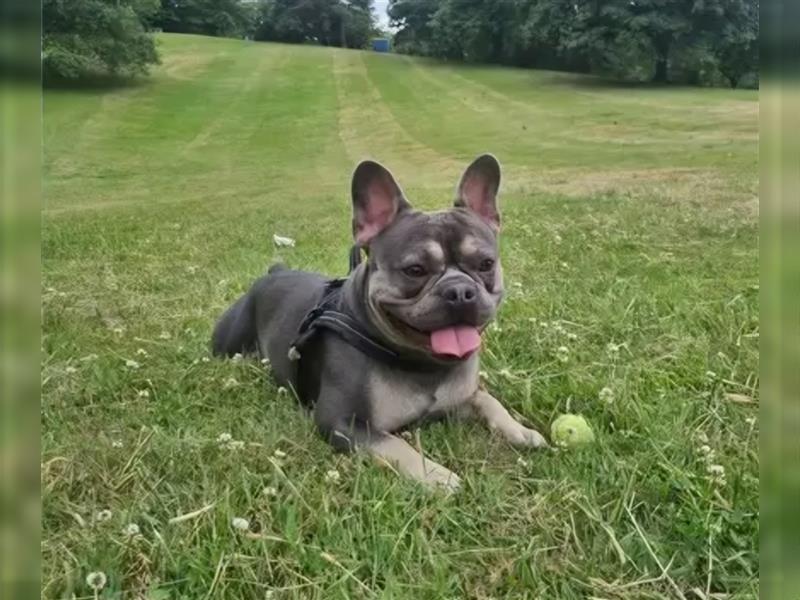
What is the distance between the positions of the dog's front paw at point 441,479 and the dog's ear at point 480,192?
780 millimetres

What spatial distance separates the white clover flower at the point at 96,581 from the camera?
1.44m

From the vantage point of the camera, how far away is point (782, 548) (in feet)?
1.63

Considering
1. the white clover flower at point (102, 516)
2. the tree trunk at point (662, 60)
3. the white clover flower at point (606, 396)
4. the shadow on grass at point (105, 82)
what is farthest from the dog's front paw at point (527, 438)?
the tree trunk at point (662, 60)

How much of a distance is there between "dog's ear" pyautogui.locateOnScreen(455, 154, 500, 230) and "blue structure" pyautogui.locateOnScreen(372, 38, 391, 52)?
44.8 feet

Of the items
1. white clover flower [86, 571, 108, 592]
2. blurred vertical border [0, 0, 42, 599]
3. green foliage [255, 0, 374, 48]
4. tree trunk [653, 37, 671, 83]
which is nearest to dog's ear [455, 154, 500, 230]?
white clover flower [86, 571, 108, 592]

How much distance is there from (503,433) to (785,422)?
1764 mm

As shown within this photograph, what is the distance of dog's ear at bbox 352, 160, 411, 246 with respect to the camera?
2.38m

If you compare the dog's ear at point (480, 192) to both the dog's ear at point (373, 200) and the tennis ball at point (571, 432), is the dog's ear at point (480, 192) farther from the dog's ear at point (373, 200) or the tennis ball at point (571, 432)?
the tennis ball at point (571, 432)

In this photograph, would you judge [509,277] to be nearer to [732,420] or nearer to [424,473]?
[732,420]

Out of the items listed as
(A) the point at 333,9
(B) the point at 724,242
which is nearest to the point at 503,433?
(B) the point at 724,242

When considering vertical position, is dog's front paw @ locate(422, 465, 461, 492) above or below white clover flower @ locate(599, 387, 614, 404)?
below

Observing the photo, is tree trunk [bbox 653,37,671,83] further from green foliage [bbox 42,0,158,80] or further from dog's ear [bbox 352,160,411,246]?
dog's ear [bbox 352,160,411,246]

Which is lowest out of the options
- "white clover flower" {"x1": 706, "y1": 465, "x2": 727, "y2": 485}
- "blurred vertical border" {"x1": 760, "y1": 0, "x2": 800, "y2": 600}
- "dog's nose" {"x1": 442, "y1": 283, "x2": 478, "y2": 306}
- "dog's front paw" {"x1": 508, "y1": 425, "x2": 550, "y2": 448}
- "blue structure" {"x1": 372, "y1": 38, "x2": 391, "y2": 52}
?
"dog's front paw" {"x1": 508, "y1": 425, "x2": 550, "y2": 448}

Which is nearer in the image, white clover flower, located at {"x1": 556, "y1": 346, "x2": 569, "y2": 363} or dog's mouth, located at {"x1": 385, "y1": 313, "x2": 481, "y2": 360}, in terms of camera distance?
dog's mouth, located at {"x1": 385, "y1": 313, "x2": 481, "y2": 360}
